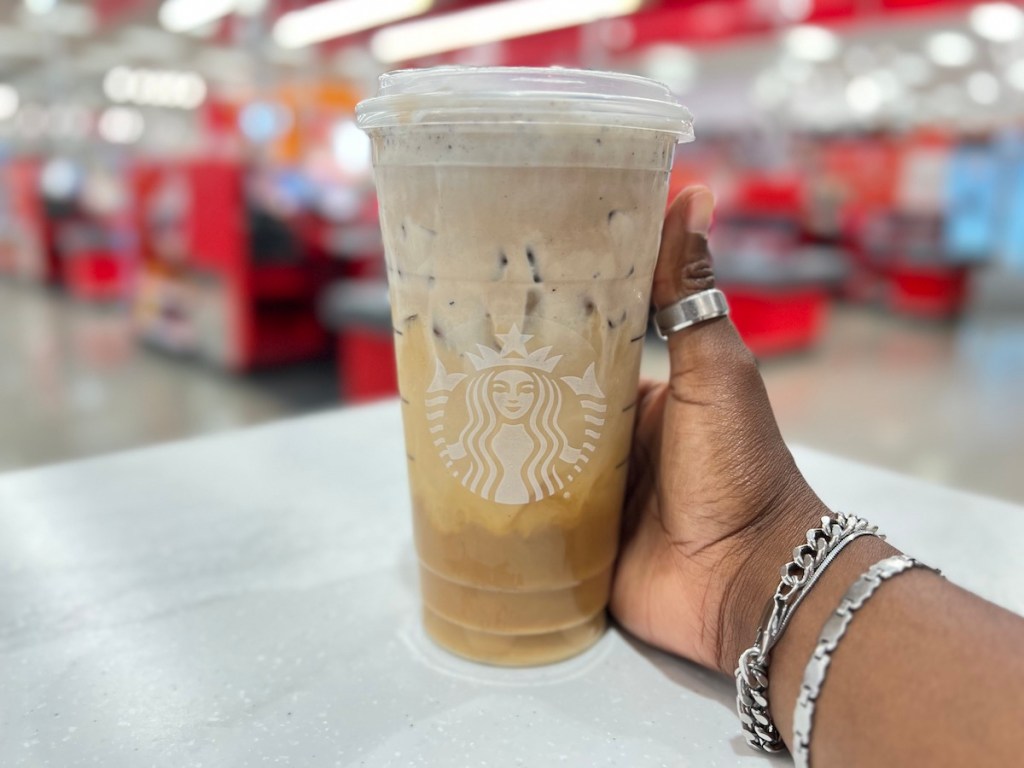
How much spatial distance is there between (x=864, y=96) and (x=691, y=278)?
50.8 feet

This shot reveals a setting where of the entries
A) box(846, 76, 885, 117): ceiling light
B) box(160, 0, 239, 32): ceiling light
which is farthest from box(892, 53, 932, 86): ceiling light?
box(160, 0, 239, 32): ceiling light

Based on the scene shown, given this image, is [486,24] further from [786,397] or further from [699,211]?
[699,211]

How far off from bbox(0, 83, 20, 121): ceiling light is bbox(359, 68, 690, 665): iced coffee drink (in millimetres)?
22250

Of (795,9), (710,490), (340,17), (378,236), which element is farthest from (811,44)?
(710,490)

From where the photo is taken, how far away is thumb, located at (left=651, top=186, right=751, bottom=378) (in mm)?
684

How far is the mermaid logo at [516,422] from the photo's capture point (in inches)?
23.9

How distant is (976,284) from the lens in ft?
23.5

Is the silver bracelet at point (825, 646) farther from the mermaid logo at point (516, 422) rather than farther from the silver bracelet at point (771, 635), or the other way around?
the mermaid logo at point (516, 422)

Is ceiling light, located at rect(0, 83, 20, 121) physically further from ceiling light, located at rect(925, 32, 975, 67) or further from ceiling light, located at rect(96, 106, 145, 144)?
ceiling light, located at rect(925, 32, 975, 67)

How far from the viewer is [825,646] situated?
21.2 inches

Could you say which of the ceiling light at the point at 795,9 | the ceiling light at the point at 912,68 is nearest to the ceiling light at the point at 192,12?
the ceiling light at the point at 795,9

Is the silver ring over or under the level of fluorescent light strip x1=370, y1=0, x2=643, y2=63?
under


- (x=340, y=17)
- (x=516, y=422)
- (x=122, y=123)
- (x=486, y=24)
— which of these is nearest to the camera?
(x=516, y=422)

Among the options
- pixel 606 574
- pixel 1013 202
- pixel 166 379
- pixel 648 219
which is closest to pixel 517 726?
pixel 606 574
